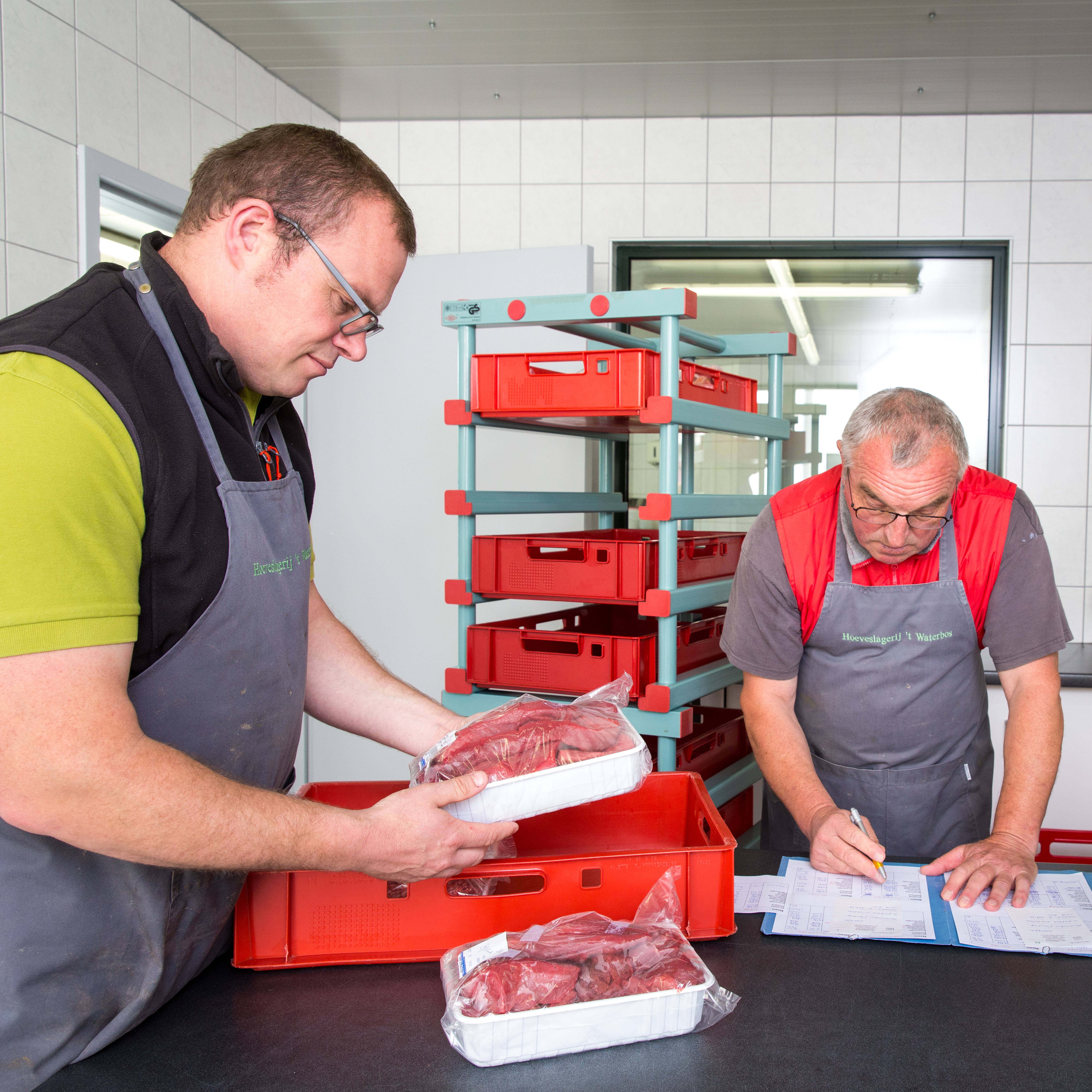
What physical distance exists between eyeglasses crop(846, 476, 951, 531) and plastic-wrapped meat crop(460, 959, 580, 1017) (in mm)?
976

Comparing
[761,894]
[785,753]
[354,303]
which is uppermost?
[354,303]

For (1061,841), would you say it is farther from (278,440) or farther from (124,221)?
(124,221)

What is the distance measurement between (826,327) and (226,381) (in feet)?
10.4

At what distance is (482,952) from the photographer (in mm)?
1061

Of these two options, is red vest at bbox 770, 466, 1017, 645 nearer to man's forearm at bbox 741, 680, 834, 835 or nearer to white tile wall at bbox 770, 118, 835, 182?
man's forearm at bbox 741, 680, 834, 835

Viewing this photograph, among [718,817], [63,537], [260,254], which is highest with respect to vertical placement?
[260,254]

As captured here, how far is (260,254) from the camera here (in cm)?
109

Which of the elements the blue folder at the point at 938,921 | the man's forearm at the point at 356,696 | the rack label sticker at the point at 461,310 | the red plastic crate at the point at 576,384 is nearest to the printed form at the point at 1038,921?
the blue folder at the point at 938,921

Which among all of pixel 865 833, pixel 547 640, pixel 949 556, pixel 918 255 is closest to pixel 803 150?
pixel 918 255

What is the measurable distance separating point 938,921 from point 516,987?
63cm

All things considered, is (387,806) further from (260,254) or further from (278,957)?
(260,254)

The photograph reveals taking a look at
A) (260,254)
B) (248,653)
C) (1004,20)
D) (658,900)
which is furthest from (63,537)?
(1004,20)

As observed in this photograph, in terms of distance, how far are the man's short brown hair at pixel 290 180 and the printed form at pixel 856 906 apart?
3.48 feet

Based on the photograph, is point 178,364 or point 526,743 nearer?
point 178,364
